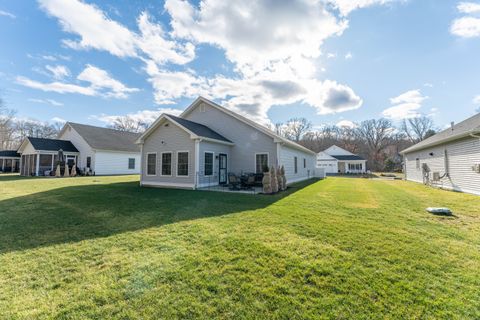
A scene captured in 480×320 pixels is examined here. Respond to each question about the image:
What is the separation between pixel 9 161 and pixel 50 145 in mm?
11187

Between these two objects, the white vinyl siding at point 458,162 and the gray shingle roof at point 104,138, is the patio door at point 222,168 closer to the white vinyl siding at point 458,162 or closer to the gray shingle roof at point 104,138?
the white vinyl siding at point 458,162

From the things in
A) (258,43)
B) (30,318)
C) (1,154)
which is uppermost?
(258,43)

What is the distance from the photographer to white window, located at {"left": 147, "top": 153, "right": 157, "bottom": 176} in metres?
13.0

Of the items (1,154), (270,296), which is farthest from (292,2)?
(1,154)

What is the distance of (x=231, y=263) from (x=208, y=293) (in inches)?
28.4

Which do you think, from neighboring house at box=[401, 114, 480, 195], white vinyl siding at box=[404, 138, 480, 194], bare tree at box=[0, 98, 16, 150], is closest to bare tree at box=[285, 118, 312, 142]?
neighboring house at box=[401, 114, 480, 195]

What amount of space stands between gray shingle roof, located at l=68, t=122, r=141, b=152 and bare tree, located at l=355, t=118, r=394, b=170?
161 ft

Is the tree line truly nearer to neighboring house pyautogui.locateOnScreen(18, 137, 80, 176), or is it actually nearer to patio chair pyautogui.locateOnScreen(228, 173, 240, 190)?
neighboring house pyautogui.locateOnScreen(18, 137, 80, 176)

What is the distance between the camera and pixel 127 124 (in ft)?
161

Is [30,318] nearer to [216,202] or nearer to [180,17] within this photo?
[216,202]

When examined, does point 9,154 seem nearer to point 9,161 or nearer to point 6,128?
point 9,161

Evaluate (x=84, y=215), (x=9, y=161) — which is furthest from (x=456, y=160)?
(x=9, y=161)

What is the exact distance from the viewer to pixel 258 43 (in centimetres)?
1080

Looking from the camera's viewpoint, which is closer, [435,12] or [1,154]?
[435,12]
